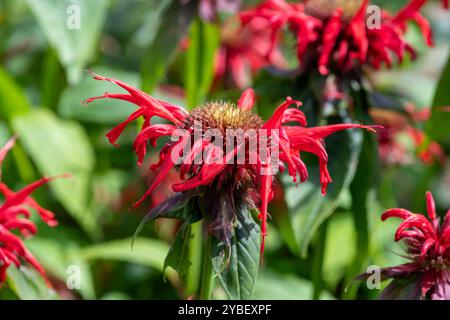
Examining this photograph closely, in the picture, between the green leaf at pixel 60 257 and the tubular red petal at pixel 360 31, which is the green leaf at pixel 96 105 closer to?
the green leaf at pixel 60 257

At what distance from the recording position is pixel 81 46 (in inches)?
54.4

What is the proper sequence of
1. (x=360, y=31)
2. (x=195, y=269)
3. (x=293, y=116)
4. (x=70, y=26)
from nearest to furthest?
1. (x=293, y=116)
2. (x=360, y=31)
3. (x=70, y=26)
4. (x=195, y=269)

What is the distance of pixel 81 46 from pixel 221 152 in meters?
0.57

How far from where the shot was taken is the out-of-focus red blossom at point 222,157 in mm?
874

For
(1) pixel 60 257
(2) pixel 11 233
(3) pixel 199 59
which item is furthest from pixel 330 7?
(1) pixel 60 257

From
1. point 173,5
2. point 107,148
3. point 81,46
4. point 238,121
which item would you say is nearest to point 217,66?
point 107,148

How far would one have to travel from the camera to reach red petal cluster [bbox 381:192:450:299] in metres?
0.91

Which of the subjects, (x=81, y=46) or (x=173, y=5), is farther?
(x=173, y=5)

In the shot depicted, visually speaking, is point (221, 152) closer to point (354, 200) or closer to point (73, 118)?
point (354, 200)

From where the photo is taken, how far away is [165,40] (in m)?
1.46

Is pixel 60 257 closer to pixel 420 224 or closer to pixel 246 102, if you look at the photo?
pixel 246 102

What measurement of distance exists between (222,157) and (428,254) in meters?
0.26

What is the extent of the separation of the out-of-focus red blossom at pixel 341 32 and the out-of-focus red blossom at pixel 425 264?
0.31m

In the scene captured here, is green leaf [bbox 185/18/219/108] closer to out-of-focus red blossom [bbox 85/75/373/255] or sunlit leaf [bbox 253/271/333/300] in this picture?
sunlit leaf [bbox 253/271/333/300]
